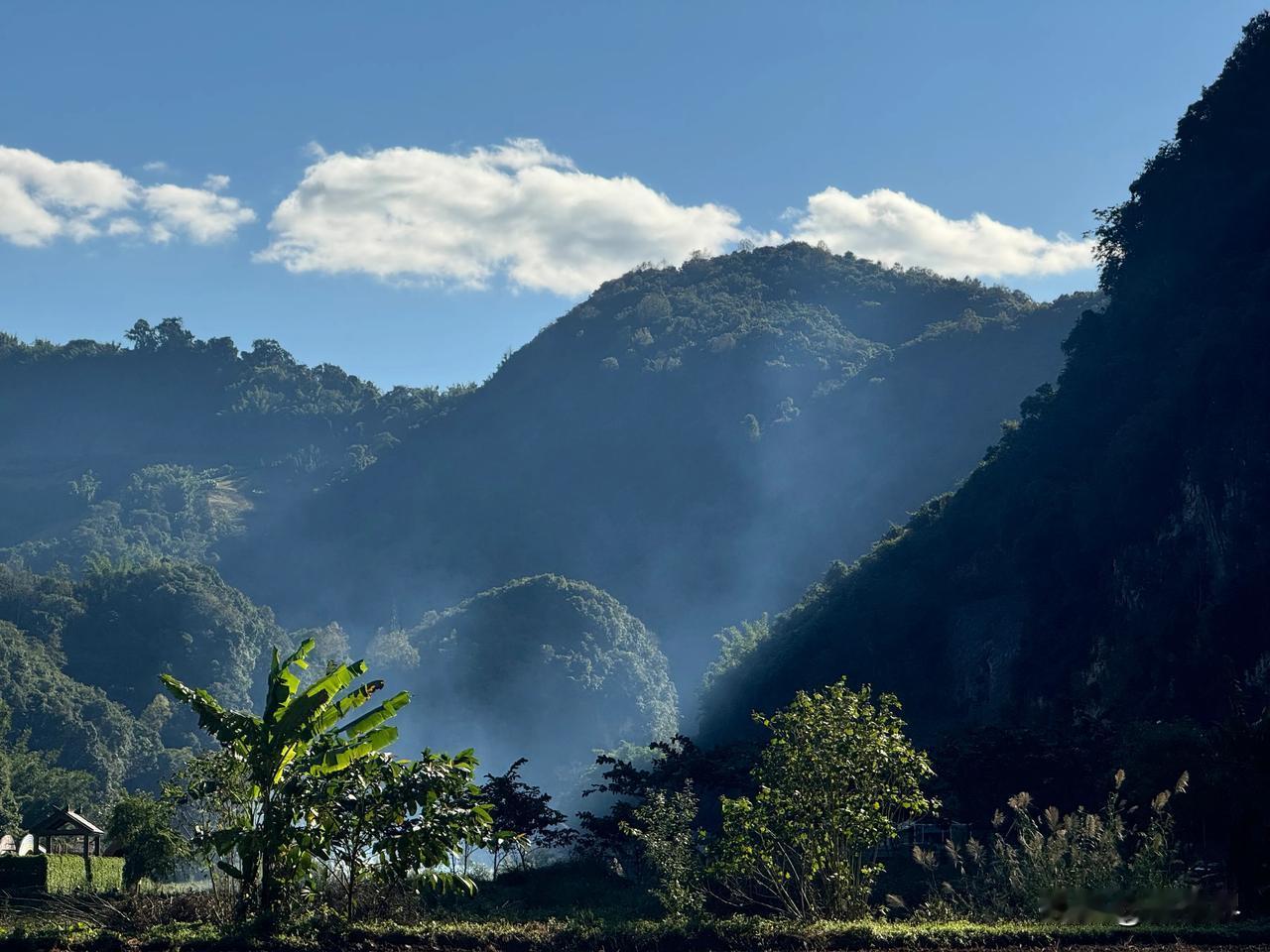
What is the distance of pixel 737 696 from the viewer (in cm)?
7431

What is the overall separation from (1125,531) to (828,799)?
3614cm

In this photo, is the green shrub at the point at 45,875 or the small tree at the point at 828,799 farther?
the green shrub at the point at 45,875

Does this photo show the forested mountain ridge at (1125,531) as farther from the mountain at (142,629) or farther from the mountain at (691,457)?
the mountain at (142,629)

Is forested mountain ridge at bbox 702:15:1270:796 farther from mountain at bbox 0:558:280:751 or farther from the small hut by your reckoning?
mountain at bbox 0:558:280:751

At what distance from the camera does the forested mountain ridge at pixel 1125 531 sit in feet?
145

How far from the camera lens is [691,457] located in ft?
534

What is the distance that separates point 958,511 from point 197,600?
272 ft

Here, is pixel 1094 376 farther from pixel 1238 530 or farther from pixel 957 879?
pixel 957 879

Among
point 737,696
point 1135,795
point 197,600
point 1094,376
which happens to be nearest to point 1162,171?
point 1094,376

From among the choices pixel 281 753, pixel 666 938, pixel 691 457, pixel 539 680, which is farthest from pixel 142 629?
pixel 666 938

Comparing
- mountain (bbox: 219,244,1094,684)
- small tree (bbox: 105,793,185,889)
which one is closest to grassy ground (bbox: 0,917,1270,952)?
small tree (bbox: 105,793,185,889)

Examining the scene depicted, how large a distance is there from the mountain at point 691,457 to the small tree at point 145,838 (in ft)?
349

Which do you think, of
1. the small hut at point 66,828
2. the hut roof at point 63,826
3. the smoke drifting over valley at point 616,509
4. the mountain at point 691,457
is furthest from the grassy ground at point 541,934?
the mountain at point 691,457

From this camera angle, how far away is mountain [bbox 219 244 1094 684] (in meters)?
142
